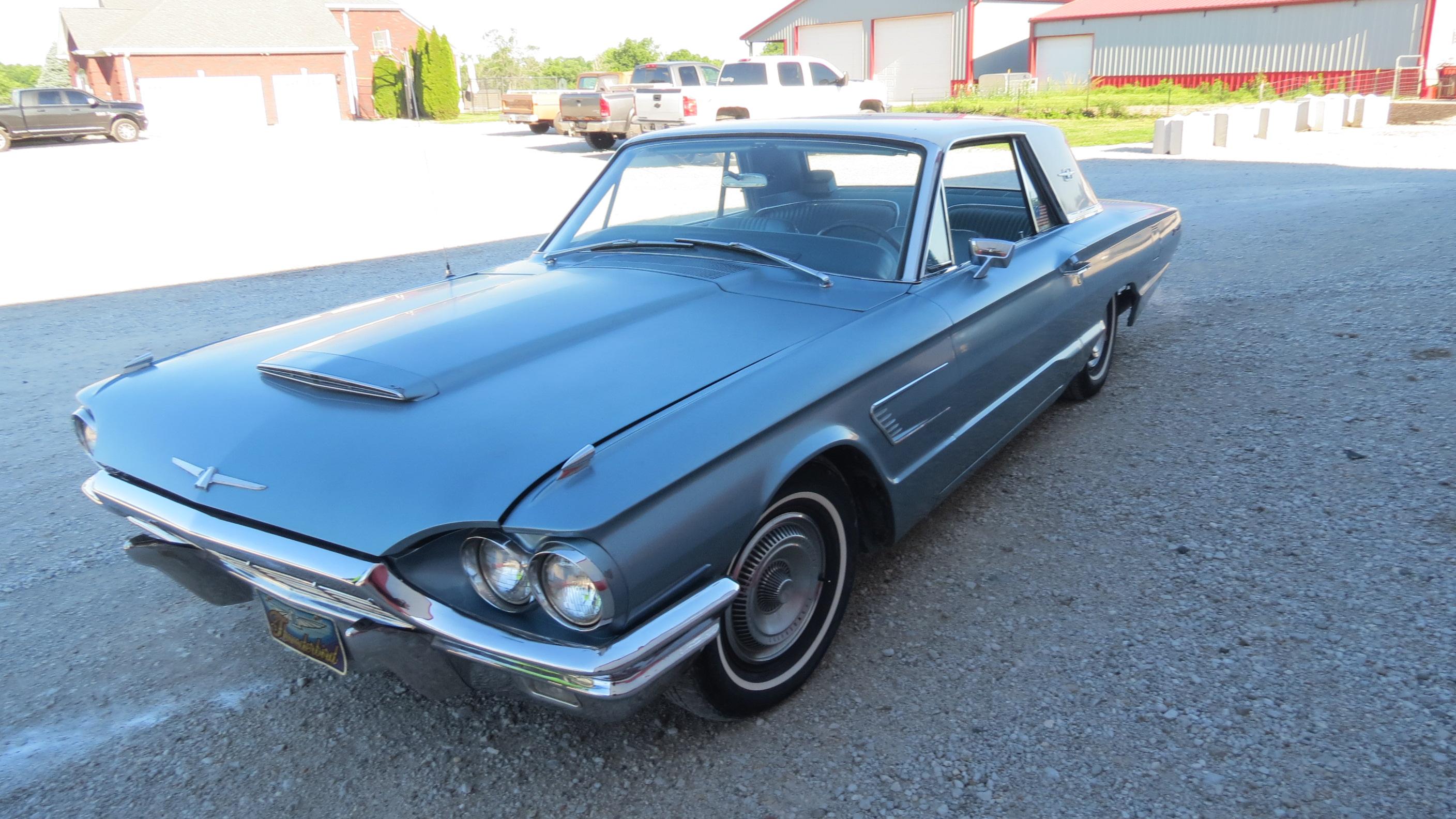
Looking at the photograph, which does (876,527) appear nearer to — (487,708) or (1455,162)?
(487,708)

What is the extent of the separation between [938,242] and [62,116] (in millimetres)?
31186

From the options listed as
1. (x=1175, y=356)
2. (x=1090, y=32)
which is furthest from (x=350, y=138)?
(x=1175, y=356)

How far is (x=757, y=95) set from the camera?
1855 centimetres

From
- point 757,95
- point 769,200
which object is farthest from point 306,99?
point 769,200

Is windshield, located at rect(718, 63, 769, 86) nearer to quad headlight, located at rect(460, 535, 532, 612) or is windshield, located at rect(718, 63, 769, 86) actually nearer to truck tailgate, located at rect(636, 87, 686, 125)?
truck tailgate, located at rect(636, 87, 686, 125)

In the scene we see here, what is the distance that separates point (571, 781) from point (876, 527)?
115 centimetres

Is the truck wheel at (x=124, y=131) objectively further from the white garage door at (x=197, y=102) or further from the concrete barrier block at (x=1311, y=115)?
the concrete barrier block at (x=1311, y=115)

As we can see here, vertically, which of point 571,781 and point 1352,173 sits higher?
point 1352,173

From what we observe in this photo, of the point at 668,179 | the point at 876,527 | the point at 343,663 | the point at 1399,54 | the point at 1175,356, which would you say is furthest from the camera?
the point at 1399,54

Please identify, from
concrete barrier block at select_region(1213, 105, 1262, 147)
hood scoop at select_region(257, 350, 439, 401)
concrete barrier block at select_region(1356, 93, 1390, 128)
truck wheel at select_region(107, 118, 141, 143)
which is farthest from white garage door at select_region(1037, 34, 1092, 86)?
hood scoop at select_region(257, 350, 439, 401)

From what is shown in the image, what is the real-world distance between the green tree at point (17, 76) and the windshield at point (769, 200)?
282 feet

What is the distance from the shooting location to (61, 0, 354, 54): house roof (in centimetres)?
4003

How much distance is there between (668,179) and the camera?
12.7 feet

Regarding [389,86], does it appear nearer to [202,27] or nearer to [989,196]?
[202,27]
